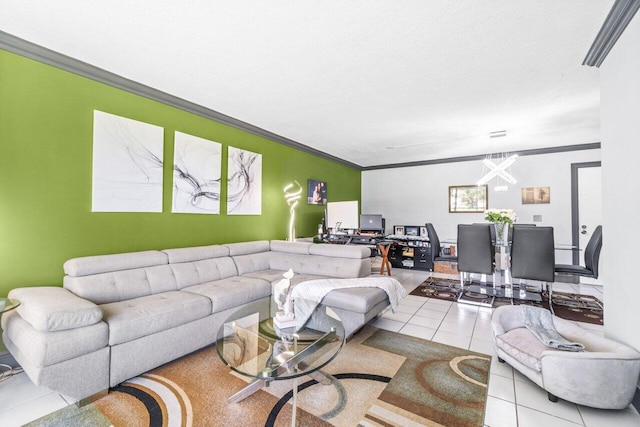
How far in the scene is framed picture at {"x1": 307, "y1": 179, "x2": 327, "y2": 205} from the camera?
5.86 meters

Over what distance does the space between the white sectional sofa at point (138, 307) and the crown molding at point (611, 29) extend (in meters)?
2.82

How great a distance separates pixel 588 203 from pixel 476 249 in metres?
3.06

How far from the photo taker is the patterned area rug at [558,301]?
3.60 metres

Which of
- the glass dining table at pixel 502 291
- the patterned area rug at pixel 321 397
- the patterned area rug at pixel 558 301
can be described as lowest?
the patterned area rug at pixel 321 397

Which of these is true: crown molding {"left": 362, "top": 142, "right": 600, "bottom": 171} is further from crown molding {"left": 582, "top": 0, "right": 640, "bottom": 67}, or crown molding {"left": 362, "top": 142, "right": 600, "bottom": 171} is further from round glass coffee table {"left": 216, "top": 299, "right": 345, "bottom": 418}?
round glass coffee table {"left": 216, "top": 299, "right": 345, "bottom": 418}

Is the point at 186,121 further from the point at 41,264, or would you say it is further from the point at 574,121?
the point at 574,121

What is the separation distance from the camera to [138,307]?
2.29 meters

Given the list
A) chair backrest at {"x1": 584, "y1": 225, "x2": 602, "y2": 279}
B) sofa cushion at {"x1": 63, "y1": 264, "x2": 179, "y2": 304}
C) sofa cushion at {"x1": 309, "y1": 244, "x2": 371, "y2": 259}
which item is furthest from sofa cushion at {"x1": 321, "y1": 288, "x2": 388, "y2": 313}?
chair backrest at {"x1": 584, "y1": 225, "x2": 602, "y2": 279}

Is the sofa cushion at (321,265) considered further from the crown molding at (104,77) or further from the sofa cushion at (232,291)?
the crown molding at (104,77)

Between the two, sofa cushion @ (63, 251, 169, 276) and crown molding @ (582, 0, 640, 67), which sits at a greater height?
crown molding @ (582, 0, 640, 67)

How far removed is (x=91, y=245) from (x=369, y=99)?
3424 mm

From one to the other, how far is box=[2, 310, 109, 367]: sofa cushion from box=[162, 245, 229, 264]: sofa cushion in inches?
46.4

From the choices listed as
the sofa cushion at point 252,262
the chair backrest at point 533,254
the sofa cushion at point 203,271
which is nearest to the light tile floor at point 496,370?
the chair backrest at point 533,254

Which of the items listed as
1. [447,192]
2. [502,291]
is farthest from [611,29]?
[447,192]
